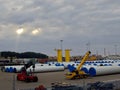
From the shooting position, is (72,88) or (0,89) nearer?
(72,88)

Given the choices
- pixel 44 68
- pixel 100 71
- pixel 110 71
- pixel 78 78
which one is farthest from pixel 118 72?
pixel 44 68

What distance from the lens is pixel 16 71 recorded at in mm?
48469

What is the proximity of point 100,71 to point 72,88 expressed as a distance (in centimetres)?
2349

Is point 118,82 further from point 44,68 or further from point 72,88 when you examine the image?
point 44,68

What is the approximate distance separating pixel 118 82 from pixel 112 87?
148cm

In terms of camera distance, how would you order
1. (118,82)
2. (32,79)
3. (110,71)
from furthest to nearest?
(110,71) → (32,79) → (118,82)

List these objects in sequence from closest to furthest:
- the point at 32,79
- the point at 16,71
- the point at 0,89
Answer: the point at 0,89
the point at 32,79
the point at 16,71

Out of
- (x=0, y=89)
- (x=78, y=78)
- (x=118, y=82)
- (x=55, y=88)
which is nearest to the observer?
(x=55, y=88)

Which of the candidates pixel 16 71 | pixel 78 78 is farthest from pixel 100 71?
pixel 16 71

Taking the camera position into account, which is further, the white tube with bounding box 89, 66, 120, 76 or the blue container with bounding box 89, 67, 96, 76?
the white tube with bounding box 89, 66, 120, 76

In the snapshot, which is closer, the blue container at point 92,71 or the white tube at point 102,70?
the blue container at point 92,71

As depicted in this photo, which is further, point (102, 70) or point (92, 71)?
point (102, 70)

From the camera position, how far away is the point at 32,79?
30.3m

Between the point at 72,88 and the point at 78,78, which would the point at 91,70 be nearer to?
the point at 78,78
